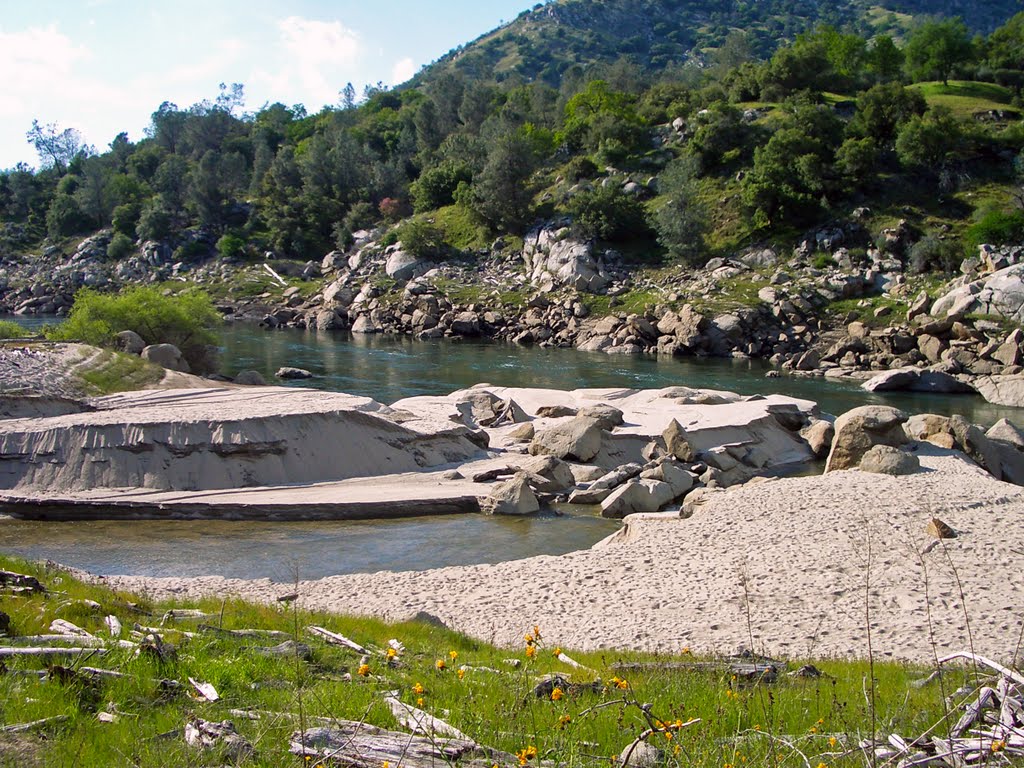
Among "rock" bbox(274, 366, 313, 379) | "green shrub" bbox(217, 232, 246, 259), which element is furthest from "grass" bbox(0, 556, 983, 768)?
"green shrub" bbox(217, 232, 246, 259)

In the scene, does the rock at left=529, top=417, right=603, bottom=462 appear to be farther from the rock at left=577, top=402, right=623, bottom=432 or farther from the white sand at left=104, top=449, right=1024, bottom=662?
the white sand at left=104, top=449, right=1024, bottom=662

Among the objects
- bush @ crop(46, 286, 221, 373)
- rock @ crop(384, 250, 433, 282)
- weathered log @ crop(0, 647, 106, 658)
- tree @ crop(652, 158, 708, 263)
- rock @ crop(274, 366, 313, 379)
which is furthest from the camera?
rock @ crop(384, 250, 433, 282)

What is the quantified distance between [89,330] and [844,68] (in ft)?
254

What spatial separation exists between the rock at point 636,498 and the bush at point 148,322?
25.9 meters

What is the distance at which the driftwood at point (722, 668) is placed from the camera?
8188mm

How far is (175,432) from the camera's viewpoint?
70.0ft

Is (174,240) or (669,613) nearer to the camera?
(669,613)

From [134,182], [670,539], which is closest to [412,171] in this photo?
[134,182]

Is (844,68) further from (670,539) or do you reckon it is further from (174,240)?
(670,539)

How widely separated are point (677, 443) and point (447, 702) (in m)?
17.5

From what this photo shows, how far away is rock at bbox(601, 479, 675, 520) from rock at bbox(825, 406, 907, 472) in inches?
217

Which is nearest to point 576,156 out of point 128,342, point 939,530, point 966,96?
point 966,96

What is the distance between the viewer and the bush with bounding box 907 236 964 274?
53094 mm

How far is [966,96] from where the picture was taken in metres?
74.6
